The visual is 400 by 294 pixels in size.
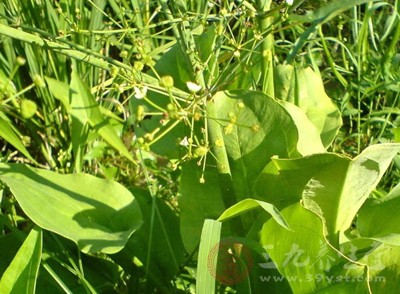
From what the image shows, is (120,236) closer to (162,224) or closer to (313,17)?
(162,224)

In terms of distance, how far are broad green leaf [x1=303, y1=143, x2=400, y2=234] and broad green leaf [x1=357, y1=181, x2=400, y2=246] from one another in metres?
0.04

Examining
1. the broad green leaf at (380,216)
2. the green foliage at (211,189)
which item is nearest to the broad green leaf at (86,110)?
the green foliage at (211,189)

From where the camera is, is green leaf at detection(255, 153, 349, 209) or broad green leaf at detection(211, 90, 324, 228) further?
broad green leaf at detection(211, 90, 324, 228)

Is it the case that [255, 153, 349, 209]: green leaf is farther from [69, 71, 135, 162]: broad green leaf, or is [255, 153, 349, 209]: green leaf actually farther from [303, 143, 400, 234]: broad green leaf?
[69, 71, 135, 162]: broad green leaf

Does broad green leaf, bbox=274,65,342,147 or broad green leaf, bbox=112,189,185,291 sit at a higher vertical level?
broad green leaf, bbox=274,65,342,147

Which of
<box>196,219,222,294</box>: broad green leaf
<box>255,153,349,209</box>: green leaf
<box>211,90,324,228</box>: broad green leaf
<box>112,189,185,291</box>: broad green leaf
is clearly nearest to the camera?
<box>196,219,222,294</box>: broad green leaf

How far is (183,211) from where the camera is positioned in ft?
3.87

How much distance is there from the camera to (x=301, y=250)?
98cm

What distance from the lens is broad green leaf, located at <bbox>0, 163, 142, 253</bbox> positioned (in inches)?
39.0

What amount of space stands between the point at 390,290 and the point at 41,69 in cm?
99

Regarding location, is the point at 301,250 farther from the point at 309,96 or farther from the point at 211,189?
the point at 309,96

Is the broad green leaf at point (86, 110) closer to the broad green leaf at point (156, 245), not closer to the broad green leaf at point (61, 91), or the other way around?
the broad green leaf at point (61, 91)

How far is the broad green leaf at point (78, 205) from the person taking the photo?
992 mm

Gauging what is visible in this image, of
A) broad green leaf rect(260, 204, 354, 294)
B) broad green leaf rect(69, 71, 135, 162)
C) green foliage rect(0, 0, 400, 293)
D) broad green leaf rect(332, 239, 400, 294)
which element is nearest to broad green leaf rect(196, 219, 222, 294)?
green foliage rect(0, 0, 400, 293)
